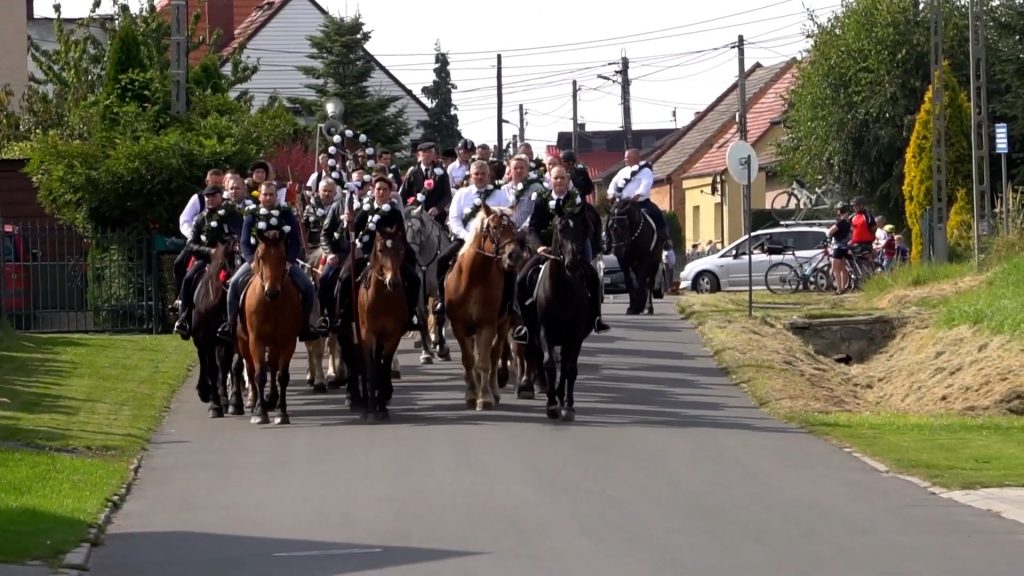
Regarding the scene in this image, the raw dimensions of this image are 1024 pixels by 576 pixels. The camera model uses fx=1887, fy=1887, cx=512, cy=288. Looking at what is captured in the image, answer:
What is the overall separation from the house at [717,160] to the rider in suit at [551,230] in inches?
2089

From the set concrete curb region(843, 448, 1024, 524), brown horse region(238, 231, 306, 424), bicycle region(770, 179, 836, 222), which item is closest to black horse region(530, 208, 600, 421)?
brown horse region(238, 231, 306, 424)

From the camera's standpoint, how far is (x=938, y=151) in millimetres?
41188

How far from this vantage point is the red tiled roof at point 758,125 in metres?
76.1

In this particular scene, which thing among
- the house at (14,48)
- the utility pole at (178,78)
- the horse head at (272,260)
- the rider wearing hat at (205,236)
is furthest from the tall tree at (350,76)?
the horse head at (272,260)

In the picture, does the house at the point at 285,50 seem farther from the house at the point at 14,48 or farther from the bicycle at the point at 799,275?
the bicycle at the point at 799,275

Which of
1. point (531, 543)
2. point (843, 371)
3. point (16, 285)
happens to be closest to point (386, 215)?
point (531, 543)

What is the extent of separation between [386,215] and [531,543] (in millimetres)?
7203

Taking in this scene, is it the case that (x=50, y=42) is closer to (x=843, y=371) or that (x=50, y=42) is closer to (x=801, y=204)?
(x=801, y=204)

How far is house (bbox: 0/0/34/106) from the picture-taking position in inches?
2450

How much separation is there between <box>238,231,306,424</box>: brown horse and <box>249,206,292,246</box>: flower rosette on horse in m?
0.05

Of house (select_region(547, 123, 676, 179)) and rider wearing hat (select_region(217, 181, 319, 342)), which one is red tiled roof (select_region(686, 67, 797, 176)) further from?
rider wearing hat (select_region(217, 181, 319, 342))

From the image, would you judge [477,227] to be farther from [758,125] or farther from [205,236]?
[758,125]

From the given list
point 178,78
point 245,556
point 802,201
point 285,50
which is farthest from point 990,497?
point 285,50

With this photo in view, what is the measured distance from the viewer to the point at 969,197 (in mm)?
45812
